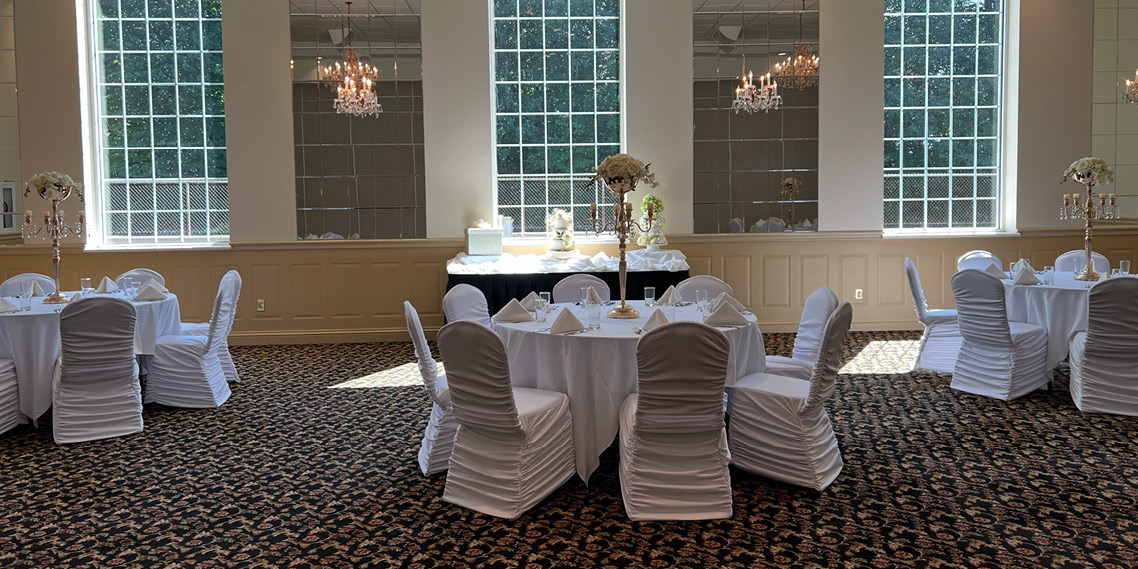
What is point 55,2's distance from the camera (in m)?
9.12

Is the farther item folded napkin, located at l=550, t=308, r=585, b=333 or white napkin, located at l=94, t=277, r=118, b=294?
white napkin, located at l=94, t=277, r=118, b=294

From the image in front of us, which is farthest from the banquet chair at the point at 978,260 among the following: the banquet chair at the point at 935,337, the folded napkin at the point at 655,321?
the folded napkin at the point at 655,321

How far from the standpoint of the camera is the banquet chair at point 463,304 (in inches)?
225

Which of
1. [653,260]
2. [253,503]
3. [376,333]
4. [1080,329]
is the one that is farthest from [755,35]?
[253,503]

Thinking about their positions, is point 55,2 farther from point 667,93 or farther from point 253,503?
point 253,503

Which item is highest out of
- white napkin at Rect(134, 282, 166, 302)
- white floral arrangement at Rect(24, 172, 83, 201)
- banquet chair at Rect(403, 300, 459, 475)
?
white floral arrangement at Rect(24, 172, 83, 201)

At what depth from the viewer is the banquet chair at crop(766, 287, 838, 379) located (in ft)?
17.3

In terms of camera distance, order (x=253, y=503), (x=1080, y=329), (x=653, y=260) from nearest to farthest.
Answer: (x=253, y=503) < (x=1080, y=329) < (x=653, y=260)

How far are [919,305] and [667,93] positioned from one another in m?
3.77

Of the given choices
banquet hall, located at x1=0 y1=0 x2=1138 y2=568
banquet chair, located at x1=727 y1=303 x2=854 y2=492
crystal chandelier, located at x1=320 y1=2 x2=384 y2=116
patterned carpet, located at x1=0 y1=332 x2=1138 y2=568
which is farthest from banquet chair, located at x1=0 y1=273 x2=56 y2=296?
banquet chair, located at x1=727 y1=303 x2=854 y2=492

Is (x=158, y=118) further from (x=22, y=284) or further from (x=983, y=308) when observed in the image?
(x=983, y=308)

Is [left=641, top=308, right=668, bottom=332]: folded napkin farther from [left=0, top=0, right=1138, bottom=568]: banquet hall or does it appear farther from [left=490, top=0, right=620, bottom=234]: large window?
[left=490, top=0, right=620, bottom=234]: large window

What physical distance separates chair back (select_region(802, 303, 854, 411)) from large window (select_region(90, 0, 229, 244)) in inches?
294

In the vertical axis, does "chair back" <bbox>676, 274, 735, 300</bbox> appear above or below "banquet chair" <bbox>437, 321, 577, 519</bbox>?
above
